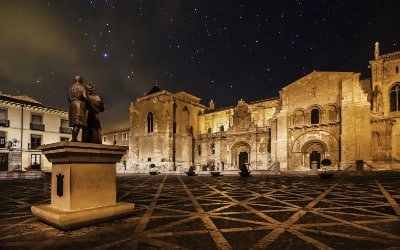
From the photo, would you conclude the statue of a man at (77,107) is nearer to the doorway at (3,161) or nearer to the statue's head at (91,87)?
the statue's head at (91,87)

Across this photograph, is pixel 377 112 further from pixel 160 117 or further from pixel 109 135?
pixel 109 135

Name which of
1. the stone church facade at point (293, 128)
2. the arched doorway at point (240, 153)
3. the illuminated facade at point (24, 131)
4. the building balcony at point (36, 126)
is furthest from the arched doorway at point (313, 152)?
the building balcony at point (36, 126)

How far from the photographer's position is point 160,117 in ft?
137

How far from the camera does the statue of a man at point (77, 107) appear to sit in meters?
4.89

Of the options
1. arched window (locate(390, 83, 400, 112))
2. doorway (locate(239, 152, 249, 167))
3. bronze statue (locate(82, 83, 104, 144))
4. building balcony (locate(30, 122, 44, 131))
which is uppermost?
arched window (locate(390, 83, 400, 112))

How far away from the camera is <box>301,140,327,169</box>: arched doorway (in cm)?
2995

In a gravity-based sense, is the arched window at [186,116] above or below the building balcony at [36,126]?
above

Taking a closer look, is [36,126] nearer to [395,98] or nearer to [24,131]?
[24,131]

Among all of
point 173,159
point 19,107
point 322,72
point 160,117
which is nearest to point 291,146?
point 322,72

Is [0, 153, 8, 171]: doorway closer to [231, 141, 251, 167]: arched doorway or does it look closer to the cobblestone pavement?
[231, 141, 251, 167]: arched doorway

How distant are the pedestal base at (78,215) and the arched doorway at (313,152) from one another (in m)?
29.4

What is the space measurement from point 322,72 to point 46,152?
32.2 m

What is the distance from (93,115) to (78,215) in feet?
6.67

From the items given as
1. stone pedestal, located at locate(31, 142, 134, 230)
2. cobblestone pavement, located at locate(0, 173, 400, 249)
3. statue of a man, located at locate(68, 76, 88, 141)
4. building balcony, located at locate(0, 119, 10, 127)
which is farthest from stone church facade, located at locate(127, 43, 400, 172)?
statue of a man, located at locate(68, 76, 88, 141)
